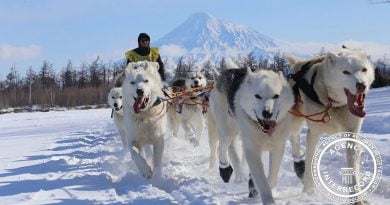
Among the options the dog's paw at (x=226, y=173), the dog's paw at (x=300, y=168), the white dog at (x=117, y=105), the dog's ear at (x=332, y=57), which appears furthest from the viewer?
the white dog at (x=117, y=105)

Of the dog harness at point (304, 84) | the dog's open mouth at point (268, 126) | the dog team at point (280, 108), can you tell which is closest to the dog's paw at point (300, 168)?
the dog team at point (280, 108)

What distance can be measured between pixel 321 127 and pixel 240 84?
2.83ft

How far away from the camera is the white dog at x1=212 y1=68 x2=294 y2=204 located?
3758 mm

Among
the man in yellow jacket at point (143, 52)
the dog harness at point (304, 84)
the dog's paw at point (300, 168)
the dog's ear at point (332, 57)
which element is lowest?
the dog's paw at point (300, 168)

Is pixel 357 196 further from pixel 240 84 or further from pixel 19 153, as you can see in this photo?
pixel 19 153

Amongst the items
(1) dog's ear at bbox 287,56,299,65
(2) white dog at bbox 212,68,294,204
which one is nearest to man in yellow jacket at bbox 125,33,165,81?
(1) dog's ear at bbox 287,56,299,65

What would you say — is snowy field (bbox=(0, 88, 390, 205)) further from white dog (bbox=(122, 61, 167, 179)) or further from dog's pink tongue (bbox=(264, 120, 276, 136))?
dog's pink tongue (bbox=(264, 120, 276, 136))

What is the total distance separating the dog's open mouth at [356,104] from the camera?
12.4ft

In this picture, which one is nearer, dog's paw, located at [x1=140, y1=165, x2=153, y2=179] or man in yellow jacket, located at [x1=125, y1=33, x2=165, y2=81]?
dog's paw, located at [x1=140, y1=165, x2=153, y2=179]

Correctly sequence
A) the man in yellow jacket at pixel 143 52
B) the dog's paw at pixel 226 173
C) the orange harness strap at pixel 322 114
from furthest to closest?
1. the man in yellow jacket at pixel 143 52
2. the dog's paw at pixel 226 173
3. the orange harness strap at pixel 322 114

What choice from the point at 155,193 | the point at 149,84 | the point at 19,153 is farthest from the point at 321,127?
the point at 19,153

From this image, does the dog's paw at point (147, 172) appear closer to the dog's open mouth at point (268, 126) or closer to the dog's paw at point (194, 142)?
the dog's open mouth at point (268, 126)

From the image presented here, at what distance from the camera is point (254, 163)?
4.01m

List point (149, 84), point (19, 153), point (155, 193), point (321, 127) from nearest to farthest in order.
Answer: point (321, 127)
point (155, 193)
point (149, 84)
point (19, 153)
